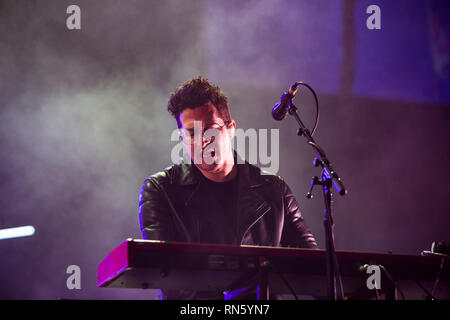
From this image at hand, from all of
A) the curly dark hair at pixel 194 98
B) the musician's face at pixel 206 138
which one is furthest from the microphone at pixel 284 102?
the curly dark hair at pixel 194 98

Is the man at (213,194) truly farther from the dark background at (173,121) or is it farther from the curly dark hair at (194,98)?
the dark background at (173,121)

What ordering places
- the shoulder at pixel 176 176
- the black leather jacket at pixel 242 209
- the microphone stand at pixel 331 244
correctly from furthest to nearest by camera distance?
the shoulder at pixel 176 176 → the black leather jacket at pixel 242 209 → the microphone stand at pixel 331 244

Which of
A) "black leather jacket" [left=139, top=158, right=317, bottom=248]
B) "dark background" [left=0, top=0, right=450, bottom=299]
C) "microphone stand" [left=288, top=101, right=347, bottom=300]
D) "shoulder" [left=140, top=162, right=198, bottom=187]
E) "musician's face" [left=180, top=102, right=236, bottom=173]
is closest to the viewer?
"microphone stand" [left=288, top=101, right=347, bottom=300]

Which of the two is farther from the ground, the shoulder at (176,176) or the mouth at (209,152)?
the mouth at (209,152)

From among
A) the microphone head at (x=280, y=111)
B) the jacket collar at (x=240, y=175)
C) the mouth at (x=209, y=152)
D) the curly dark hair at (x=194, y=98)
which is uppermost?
the curly dark hair at (x=194, y=98)

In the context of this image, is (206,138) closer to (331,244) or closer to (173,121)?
(331,244)

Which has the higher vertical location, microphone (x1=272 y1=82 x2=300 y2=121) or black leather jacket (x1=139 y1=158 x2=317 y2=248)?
microphone (x1=272 y1=82 x2=300 y2=121)

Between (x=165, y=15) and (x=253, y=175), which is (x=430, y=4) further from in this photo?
(x=253, y=175)

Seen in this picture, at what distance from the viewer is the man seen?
106 inches

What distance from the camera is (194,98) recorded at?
9.91 feet

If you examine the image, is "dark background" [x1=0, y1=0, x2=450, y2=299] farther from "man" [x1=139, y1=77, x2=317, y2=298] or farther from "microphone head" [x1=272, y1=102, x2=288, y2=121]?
"microphone head" [x1=272, y1=102, x2=288, y2=121]

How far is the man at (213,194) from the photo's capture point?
2684 mm

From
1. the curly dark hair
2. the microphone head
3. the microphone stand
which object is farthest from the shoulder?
the microphone stand

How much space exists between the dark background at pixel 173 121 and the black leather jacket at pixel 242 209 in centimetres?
221
